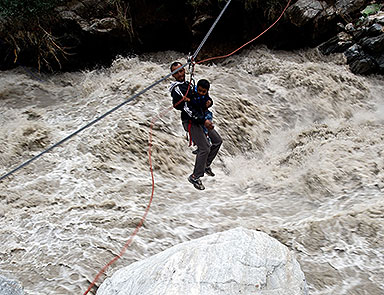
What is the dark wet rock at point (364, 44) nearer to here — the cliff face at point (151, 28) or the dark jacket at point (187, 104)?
the cliff face at point (151, 28)

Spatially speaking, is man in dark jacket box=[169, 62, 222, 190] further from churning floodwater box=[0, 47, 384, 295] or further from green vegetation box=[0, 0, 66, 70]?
green vegetation box=[0, 0, 66, 70]

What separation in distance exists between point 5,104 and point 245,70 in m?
5.27

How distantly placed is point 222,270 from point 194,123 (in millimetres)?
2076

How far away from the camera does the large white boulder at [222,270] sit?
84.3 inches

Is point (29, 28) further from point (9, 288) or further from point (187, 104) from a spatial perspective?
point (9, 288)

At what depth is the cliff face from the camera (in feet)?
27.0

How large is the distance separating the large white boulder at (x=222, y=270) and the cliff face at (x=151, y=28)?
7107 mm

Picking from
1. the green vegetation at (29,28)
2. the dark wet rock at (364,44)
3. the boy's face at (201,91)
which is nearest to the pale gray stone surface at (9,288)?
the boy's face at (201,91)

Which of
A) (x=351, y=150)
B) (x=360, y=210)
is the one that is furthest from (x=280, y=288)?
(x=351, y=150)

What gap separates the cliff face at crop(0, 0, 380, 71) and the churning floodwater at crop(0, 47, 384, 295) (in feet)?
2.60

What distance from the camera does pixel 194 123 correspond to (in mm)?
4004

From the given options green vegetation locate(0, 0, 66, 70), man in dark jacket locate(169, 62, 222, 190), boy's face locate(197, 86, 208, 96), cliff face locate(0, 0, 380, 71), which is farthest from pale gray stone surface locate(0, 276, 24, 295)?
cliff face locate(0, 0, 380, 71)

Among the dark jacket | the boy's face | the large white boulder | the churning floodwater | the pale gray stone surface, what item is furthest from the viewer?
the dark jacket

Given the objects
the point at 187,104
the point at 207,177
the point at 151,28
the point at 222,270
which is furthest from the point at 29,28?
the point at 222,270
